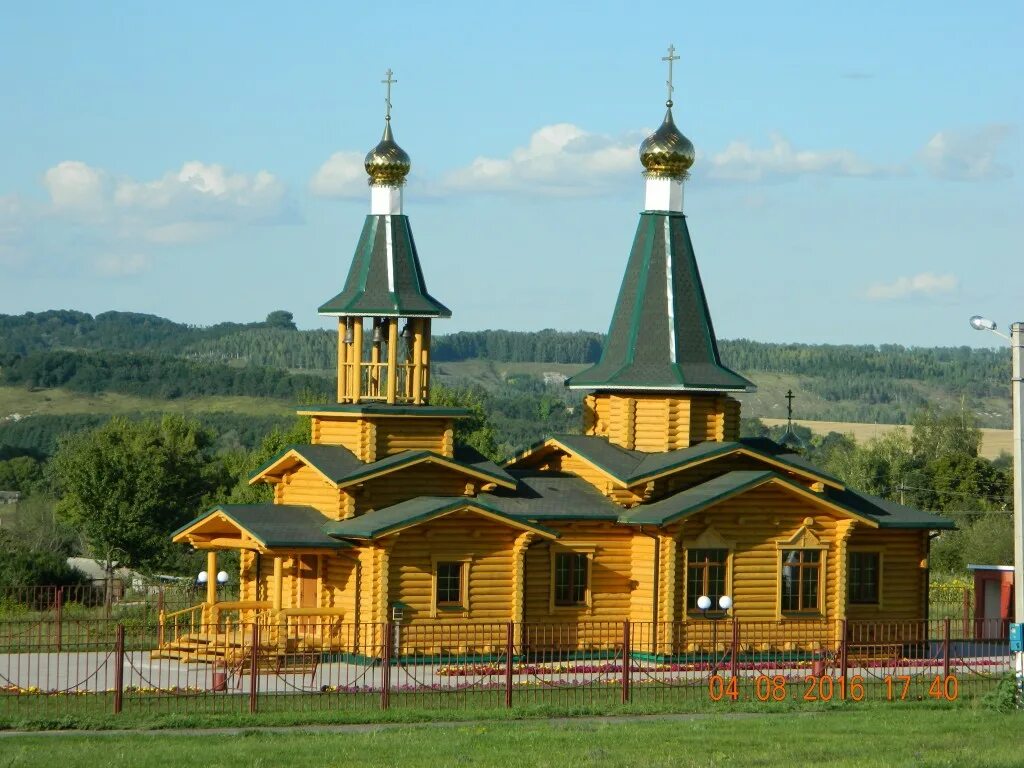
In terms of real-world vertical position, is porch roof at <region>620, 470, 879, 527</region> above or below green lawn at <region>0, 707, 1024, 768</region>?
above

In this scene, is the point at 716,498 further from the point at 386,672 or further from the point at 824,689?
the point at 386,672

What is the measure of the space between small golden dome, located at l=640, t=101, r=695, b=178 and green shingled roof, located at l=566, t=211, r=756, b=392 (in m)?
0.78

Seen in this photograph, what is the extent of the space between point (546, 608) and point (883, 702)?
811cm

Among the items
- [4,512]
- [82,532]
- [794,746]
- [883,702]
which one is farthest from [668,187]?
[4,512]

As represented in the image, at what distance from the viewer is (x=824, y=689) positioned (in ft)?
82.4

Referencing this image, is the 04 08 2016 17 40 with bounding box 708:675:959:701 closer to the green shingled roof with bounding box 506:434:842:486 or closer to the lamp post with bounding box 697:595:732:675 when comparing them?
the lamp post with bounding box 697:595:732:675

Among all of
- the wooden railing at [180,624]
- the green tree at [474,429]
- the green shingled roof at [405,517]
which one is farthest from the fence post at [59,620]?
the green tree at [474,429]

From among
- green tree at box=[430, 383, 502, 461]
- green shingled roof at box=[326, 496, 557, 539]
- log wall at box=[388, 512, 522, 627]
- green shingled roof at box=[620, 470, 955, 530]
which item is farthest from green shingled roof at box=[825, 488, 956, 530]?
green tree at box=[430, 383, 502, 461]

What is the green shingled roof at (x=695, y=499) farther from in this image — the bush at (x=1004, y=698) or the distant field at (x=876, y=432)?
the distant field at (x=876, y=432)

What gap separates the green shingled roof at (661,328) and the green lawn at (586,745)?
11.0 meters

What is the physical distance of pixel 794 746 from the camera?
18969 mm

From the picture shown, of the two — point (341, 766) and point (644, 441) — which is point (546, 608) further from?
point (341, 766)

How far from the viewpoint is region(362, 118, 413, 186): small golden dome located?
1262 inches

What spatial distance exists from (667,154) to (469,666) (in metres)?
10.0
